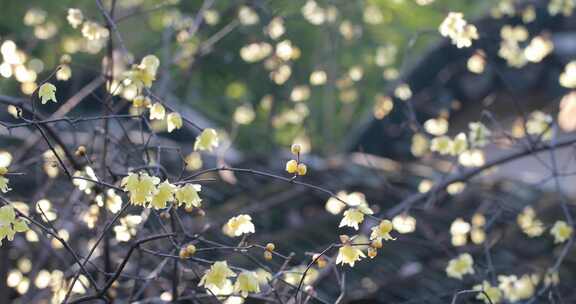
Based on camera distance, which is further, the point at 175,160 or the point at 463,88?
the point at 463,88

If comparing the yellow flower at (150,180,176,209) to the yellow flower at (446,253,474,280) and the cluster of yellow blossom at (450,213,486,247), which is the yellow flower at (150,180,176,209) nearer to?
the yellow flower at (446,253,474,280)

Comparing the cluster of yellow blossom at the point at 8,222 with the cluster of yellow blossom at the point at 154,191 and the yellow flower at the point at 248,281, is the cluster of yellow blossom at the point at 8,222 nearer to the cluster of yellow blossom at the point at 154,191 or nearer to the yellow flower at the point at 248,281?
the cluster of yellow blossom at the point at 154,191

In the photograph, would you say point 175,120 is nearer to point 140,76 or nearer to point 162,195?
point 140,76

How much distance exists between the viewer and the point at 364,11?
711 centimetres

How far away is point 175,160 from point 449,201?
204cm

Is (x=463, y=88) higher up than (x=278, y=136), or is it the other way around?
(x=463, y=88)

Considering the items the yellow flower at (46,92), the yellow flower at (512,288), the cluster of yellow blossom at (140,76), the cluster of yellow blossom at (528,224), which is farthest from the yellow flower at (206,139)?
the cluster of yellow blossom at (528,224)

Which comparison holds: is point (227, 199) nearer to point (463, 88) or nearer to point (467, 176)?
point (467, 176)

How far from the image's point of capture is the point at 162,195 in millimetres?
2283

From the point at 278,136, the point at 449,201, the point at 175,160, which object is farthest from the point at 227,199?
the point at 278,136

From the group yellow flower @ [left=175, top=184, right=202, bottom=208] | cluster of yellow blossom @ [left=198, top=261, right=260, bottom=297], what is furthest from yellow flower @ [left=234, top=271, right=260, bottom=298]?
yellow flower @ [left=175, top=184, right=202, bottom=208]

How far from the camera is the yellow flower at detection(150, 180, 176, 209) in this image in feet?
7.48

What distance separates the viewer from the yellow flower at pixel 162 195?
89.8 inches

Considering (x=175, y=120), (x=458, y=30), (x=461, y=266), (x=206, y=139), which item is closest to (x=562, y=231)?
(x=461, y=266)
